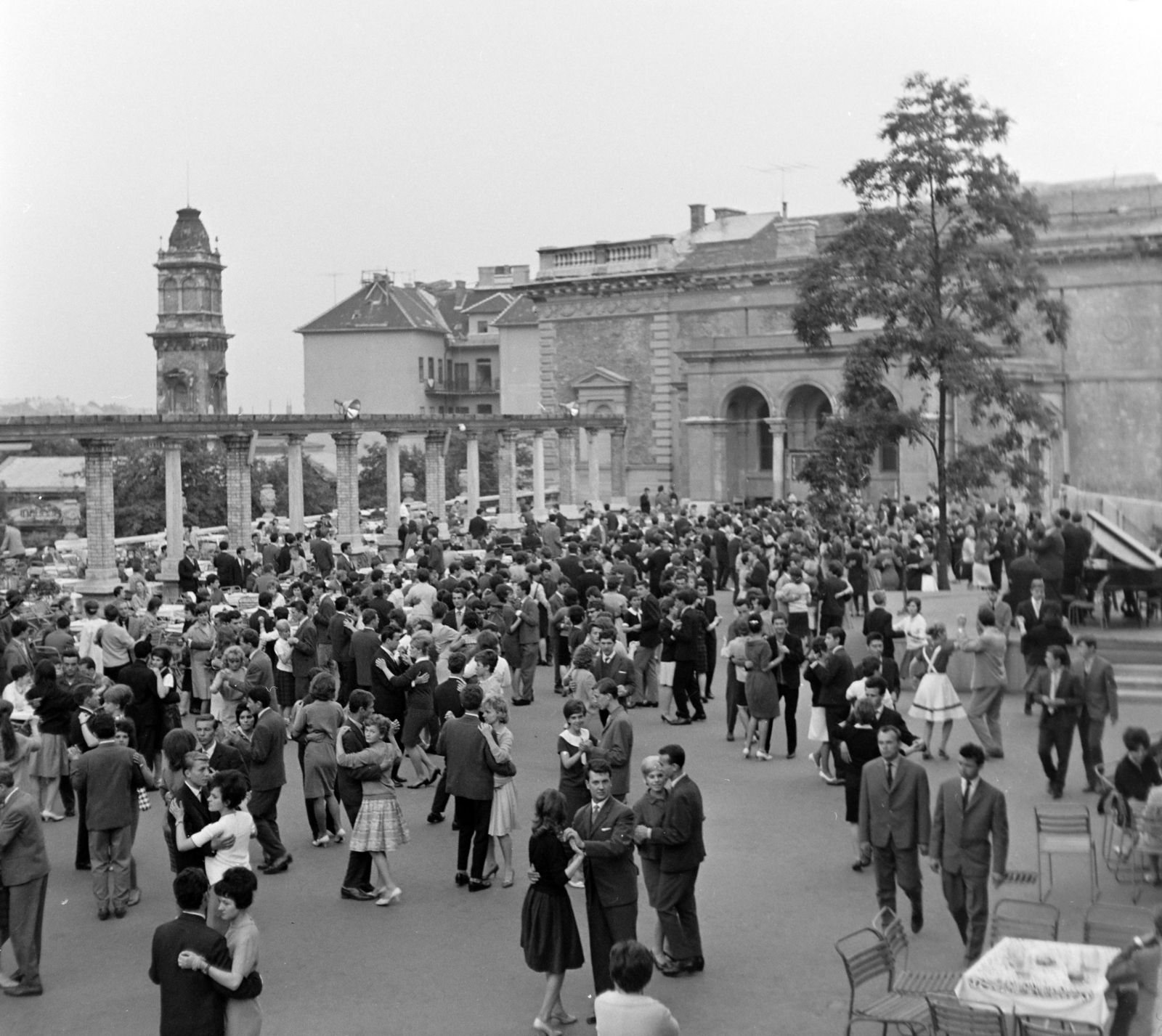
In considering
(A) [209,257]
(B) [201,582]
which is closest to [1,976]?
(B) [201,582]

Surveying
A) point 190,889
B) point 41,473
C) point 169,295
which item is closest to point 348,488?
point 190,889

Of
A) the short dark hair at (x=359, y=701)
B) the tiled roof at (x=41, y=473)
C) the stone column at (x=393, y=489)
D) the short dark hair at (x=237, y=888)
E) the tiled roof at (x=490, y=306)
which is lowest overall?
the short dark hair at (x=237, y=888)

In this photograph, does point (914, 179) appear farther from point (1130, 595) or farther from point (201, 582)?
point (201, 582)

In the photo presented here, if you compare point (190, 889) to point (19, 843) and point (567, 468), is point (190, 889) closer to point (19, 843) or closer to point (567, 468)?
Answer: point (19, 843)

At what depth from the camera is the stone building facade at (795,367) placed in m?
42.8

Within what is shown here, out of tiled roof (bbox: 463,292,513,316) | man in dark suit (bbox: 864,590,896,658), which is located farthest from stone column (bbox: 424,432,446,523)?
tiled roof (bbox: 463,292,513,316)

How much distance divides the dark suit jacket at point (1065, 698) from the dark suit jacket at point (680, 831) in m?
5.06

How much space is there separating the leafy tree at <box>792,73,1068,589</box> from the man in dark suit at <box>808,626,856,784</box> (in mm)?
10246

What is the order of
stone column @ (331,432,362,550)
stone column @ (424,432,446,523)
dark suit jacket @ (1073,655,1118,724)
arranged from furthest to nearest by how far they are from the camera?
stone column @ (424,432,446,523)
stone column @ (331,432,362,550)
dark suit jacket @ (1073,655,1118,724)

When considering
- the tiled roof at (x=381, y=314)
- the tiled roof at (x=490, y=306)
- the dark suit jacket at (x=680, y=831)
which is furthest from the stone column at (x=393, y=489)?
the tiled roof at (x=490, y=306)

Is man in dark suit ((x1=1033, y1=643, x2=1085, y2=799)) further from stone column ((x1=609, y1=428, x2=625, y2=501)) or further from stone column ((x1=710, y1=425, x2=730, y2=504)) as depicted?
stone column ((x1=609, y1=428, x2=625, y2=501))

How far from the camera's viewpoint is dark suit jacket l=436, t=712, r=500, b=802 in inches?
441

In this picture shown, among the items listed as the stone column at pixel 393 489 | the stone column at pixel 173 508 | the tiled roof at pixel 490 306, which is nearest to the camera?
the stone column at pixel 173 508

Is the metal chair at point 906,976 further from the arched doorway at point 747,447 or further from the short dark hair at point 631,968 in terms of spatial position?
the arched doorway at point 747,447
